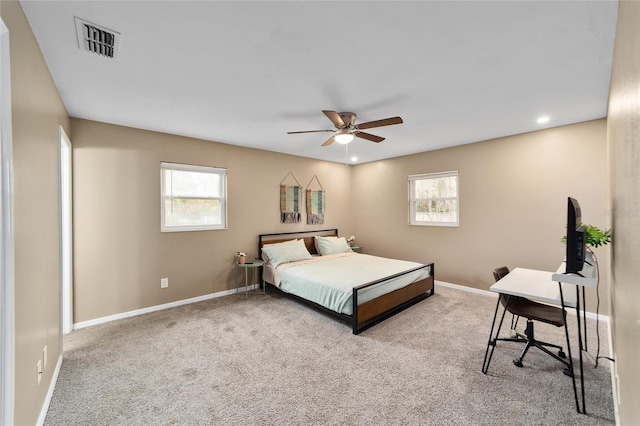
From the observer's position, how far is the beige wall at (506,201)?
3.40 meters

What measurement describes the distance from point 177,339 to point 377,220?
4256mm

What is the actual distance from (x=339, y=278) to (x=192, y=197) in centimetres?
255

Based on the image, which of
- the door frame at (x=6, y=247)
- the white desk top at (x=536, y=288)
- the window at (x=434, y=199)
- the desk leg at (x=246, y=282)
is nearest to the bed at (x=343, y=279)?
the desk leg at (x=246, y=282)

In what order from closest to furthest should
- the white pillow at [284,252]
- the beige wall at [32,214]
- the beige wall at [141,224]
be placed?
the beige wall at [32,214]
the beige wall at [141,224]
the white pillow at [284,252]

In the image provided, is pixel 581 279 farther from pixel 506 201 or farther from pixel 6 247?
pixel 6 247

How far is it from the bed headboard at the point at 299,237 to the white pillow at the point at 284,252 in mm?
194

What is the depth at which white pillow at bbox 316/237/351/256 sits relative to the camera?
525 centimetres

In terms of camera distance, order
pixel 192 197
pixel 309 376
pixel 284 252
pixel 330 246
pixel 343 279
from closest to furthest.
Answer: pixel 309 376 → pixel 343 279 → pixel 192 197 → pixel 284 252 → pixel 330 246

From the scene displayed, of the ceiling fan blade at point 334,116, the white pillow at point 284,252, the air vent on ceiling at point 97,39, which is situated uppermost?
the air vent on ceiling at point 97,39

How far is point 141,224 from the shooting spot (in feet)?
12.0

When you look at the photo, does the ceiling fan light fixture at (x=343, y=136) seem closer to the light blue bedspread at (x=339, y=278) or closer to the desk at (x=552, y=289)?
the light blue bedspread at (x=339, y=278)

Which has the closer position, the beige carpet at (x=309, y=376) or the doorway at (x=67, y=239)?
the beige carpet at (x=309, y=376)

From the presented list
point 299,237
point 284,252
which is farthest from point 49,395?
point 299,237

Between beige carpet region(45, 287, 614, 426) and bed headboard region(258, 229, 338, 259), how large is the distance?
5.59 ft
